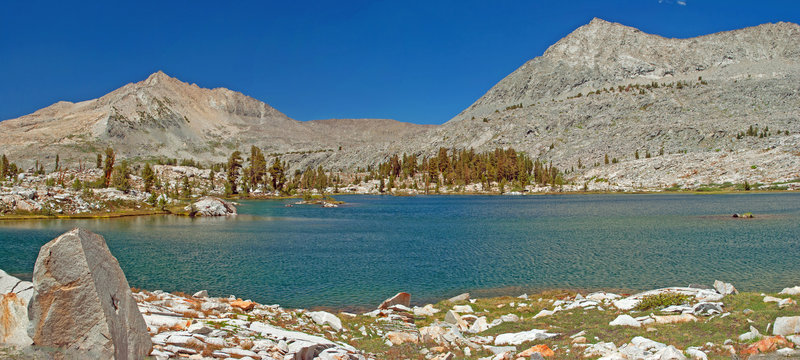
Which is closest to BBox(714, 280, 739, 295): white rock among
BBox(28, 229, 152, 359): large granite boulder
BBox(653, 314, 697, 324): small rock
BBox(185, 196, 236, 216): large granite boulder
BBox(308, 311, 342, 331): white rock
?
BBox(653, 314, 697, 324): small rock

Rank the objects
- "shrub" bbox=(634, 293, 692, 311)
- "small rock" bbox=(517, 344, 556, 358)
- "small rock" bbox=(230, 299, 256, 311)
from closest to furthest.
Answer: "small rock" bbox=(517, 344, 556, 358) < "small rock" bbox=(230, 299, 256, 311) < "shrub" bbox=(634, 293, 692, 311)

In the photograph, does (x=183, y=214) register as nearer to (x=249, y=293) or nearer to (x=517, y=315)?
(x=249, y=293)

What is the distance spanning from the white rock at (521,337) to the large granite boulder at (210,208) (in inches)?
3827

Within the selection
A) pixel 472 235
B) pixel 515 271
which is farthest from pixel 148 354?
pixel 472 235

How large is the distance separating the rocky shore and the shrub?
5 centimetres

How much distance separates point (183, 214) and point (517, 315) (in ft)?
325

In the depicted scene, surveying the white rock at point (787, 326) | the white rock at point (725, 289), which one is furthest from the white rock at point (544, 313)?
the white rock at point (787, 326)

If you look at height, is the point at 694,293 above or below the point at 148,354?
below

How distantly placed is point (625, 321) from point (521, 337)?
440 centimetres

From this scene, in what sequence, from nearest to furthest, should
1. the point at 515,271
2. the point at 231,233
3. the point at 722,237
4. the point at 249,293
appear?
the point at 249,293 → the point at 515,271 → the point at 722,237 → the point at 231,233

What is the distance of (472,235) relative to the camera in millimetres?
64688

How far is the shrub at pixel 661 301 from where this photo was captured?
69.5 ft

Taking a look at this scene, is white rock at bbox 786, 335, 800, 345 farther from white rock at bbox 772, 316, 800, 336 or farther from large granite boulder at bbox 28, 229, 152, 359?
large granite boulder at bbox 28, 229, 152, 359

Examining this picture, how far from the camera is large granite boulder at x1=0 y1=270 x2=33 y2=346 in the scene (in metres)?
10.3
